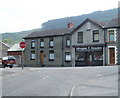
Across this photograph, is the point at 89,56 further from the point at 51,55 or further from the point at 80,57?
the point at 51,55

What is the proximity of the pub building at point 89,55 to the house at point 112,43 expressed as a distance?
1220mm

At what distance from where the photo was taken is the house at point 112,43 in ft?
112

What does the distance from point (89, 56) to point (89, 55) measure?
0.19 metres

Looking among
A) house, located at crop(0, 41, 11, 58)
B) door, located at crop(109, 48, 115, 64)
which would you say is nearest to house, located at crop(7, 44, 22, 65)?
house, located at crop(0, 41, 11, 58)

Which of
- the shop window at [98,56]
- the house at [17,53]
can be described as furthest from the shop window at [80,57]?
the house at [17,53]

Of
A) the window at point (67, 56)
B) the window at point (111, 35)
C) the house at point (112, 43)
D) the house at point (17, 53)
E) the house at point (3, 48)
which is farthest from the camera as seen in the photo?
the house at point (3, 48)

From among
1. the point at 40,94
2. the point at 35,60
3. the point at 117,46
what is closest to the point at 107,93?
the point at 40,94

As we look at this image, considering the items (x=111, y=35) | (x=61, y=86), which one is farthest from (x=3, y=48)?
(x=61, y=86)

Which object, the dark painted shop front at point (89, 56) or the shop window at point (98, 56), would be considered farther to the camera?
the dark painted shop front at point (89, 56)

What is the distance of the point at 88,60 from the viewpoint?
38781mm

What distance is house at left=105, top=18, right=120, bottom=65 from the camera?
34031 millimetres

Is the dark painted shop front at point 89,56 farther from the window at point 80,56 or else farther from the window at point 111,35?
the window at point 111,35

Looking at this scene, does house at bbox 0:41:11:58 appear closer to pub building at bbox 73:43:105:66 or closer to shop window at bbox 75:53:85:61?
shop window at bbox 75:53:85:61

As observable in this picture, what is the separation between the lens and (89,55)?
127 feet
